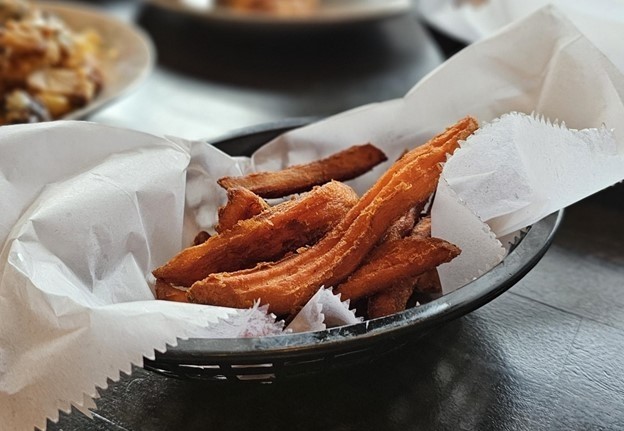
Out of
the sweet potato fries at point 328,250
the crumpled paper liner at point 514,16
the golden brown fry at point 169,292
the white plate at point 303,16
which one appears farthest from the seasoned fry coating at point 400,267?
the white plate at point 303,16

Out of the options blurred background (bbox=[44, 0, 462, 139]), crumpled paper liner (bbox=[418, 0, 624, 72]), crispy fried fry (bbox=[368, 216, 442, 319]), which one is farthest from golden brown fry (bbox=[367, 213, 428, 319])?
blurred background (bbox=[44, 0, 462, 139])

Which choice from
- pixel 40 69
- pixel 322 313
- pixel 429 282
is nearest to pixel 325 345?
pixel 322 313

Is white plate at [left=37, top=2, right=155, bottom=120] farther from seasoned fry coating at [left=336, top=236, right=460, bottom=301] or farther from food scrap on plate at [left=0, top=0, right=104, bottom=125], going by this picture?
seasoned fry coating at [left=336, top=236, right=460, bottom=301]

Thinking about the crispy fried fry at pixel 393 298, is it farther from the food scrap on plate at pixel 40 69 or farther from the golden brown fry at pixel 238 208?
the food scrap on plate at pixel 40 69

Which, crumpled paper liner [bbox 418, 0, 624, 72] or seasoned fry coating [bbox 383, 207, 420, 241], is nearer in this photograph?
seasoned fry coating [bbox 383, 207, 420, 241]

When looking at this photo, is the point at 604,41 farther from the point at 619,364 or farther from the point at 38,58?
the point at 38,58

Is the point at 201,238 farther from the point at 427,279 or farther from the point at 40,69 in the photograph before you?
the point at 40,69
